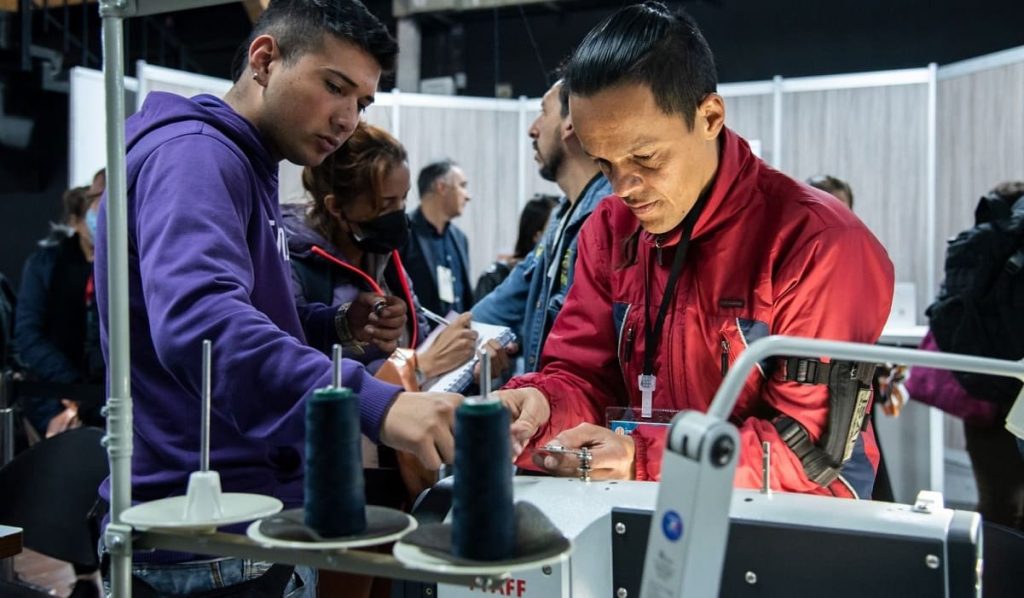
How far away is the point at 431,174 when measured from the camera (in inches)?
188

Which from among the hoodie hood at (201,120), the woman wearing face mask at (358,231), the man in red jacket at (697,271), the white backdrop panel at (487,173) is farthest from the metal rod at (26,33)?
the man in red jacket at (697,271)

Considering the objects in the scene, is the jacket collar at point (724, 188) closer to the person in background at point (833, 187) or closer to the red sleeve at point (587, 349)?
the red sleeve at point (587, 349)

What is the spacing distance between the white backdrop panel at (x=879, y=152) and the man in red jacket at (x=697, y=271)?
424cm

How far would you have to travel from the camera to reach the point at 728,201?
1.50 metres

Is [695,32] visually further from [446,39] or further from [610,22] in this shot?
[446,39]

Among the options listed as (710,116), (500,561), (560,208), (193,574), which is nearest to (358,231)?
(560,208)

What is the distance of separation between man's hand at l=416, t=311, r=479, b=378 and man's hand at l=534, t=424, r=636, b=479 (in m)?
0.96

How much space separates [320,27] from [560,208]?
4.86ft

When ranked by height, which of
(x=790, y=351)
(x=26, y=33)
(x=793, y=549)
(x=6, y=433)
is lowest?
(x=6, y=433)

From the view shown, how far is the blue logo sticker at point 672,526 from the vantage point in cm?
81

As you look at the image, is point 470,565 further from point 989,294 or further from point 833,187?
point 833,187

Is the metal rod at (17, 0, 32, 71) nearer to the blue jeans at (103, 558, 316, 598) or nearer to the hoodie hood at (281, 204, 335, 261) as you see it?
the hoodie hood at (281, 204, 335, 261)

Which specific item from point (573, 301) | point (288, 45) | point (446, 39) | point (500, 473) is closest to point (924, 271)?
point (446, 39)

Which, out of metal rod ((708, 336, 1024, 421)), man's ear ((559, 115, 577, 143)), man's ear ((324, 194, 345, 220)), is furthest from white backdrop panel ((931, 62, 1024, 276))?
metal rod ((708, 336, 1024, 421))
